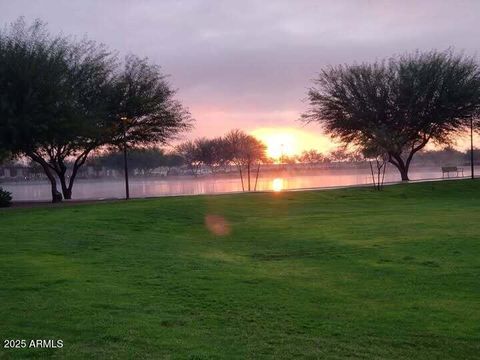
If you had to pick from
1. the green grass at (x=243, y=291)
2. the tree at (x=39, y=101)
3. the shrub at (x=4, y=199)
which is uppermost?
the tree at (x=39, y=101)

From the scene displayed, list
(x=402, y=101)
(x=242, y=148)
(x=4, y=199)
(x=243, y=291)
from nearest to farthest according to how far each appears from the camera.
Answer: (x=243, y=291)
(x=4, y=199)
(x=402, y=101)
(x=242, y=148)

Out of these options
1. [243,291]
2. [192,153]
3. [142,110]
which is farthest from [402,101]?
[192,153]

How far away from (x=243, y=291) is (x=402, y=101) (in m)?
37.7

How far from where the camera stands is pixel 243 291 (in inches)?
321

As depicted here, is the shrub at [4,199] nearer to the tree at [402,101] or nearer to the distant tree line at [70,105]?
the distant tree line at [70,105]

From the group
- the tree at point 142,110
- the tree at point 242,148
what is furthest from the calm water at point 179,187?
the tree at point 242,148

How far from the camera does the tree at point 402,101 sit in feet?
140

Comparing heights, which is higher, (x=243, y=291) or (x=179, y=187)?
(x=179, y=187)

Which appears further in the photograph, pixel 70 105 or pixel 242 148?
pixel 242 148

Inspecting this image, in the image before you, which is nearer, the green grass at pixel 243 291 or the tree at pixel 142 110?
the green grass at pixel 243 291

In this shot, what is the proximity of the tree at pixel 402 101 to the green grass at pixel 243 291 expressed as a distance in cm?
2777

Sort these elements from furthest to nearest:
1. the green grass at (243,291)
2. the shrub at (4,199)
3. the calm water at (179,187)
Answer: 1. the calm water at (179,187)
2. the shrub at (4,199)
3. the green grass at (243,291)

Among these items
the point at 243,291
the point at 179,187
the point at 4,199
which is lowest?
the point at 243,291

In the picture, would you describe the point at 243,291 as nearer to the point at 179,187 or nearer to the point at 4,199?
the point at 4,199
